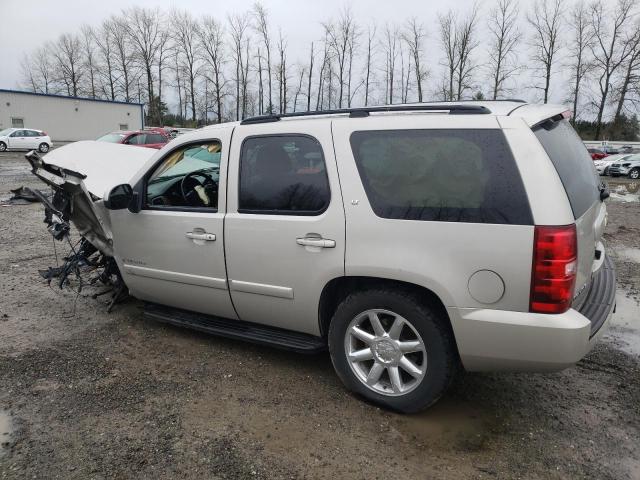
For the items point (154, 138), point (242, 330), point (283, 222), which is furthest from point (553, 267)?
point (154, 138)

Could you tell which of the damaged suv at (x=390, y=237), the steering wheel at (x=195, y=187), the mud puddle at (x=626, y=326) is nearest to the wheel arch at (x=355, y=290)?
the damaged suv at (x=390, y=237)

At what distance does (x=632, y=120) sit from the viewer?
168ft

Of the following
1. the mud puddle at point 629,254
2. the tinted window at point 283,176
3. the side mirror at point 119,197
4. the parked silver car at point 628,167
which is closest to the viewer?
the tinted window at point 283,176

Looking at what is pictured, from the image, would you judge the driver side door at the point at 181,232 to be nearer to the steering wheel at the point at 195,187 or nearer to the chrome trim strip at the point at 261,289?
the steering wheel at the point at 195,187

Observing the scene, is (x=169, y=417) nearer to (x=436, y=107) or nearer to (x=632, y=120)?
(x=436, y=107)

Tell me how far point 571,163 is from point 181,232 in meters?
2.72

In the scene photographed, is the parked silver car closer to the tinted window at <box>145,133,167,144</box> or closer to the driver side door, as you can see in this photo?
the tinted window at <box>145,133,167,144</box>

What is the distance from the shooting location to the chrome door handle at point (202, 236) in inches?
141

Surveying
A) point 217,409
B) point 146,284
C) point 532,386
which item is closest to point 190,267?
point 146,284

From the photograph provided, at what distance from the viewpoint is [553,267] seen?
2463mm

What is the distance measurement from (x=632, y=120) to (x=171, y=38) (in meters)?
57.4

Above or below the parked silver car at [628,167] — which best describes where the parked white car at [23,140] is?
above

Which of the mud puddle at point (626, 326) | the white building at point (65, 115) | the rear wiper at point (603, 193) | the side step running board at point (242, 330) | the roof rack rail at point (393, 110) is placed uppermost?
the white building at point (65, 115)

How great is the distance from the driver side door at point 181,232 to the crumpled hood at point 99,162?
71cm
